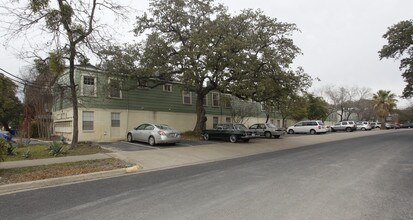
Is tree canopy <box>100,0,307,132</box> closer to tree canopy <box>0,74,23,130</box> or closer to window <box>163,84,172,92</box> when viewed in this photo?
window <box>163,84,172,92</box>

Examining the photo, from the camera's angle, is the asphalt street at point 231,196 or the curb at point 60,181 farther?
the curb at point 60,181

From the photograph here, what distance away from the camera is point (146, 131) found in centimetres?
2122

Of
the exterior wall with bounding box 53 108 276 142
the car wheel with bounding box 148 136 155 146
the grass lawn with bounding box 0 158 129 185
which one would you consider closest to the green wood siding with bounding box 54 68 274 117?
the exterior wall with bounding box 53 108 276 142

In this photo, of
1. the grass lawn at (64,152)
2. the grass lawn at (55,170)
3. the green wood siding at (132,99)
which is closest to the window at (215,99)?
the green wood siding at (132,99)

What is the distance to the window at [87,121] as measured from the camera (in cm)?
2452

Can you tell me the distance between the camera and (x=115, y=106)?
87.2ft

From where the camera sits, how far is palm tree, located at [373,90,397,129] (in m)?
66.2

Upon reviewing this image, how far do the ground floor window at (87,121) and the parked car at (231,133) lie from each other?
9.18 m

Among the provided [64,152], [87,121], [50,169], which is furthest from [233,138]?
[50,169]

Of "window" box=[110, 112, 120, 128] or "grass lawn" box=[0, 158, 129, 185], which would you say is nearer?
"grass lawn" box=[0, 158, 129, 185]

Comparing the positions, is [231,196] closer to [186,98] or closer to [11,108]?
[186,98]

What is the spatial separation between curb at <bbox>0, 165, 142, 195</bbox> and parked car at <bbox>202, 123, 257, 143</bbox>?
13.9 meters

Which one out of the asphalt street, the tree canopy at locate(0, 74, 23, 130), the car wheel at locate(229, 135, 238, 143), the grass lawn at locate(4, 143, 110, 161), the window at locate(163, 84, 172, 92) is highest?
the window at locate(163, 84, 172, 92)

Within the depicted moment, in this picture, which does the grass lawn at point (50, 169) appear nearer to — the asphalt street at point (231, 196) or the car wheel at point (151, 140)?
the asphalt street at point (231, 196)
